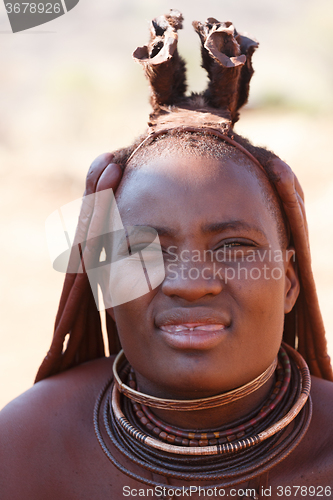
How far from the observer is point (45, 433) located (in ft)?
7.14

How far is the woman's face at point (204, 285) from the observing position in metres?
1.82

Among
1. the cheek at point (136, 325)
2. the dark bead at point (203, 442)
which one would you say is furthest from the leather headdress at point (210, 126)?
the dark bead at point (203, 442)

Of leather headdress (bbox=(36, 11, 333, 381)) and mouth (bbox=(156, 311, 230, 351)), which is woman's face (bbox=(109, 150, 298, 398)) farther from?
leather headdress (bbox=(36, 11, 333, 381))

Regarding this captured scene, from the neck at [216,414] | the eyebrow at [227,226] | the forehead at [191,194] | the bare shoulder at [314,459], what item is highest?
the forehead at [191,194]

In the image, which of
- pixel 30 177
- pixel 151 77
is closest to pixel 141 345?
pixel 151 77

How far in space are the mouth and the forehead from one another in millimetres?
327

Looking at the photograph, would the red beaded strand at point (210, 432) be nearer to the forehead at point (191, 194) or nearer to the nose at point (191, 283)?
the nose at point (191, 283)

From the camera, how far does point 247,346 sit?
187 cm

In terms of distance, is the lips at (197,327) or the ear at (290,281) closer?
the lips at (197,327)

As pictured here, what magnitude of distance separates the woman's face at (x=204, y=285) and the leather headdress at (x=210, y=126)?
0.62 ft

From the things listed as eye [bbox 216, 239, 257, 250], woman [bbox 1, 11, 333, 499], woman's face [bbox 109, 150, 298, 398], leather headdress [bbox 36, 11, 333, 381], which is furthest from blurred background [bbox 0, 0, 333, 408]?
eye [bbox 216, 239, 257, 250]

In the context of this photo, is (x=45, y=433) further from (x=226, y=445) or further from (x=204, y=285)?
(x=204, y=285)

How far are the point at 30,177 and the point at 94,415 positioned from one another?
8.11 metres

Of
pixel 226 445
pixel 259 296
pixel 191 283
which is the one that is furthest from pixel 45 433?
pixel 259 296
